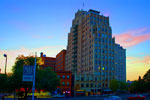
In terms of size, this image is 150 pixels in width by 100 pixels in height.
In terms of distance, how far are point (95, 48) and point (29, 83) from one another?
251ft

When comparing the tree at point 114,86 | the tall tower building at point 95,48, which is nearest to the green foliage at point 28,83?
the tree at point 114,86

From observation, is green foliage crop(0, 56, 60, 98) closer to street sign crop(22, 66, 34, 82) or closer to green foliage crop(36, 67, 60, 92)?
green foliage crop(36, 67, 60, 92)

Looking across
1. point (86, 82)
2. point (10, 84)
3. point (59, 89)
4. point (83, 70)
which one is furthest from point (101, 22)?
point (10, 84)

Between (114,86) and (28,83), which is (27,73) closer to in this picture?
(28,83)

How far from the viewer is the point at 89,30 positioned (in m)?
123

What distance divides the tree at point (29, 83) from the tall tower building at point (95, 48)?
56.2m

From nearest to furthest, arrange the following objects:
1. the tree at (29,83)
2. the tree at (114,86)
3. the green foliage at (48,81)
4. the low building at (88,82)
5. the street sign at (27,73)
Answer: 1. the street sign at (27,73)
2. the tree at (29,83)
3. the green foliage at (48,81)
4. the tree at (114,86)
5. the low building at (88,82)

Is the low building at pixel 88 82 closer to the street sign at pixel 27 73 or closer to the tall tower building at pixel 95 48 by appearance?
the tall tower building at pixel 95 48

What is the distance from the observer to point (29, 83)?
140 ft

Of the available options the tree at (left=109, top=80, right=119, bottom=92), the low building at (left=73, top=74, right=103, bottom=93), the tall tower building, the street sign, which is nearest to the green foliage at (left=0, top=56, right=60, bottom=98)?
the street sign

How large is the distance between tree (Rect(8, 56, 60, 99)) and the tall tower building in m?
56.2

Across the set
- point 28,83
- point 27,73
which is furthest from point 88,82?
point 27,73

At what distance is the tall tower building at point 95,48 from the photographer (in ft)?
377

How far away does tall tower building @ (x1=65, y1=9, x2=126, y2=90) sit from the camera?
377ft
